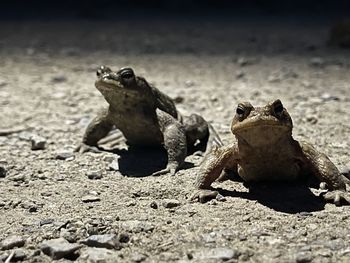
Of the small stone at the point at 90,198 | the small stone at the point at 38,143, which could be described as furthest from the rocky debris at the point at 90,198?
the small stone at the point at 38,143

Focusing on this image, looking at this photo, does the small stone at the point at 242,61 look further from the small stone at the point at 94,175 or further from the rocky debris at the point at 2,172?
the rocky debris at the point at 2,172

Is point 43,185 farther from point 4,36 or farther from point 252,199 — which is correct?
point 4,36

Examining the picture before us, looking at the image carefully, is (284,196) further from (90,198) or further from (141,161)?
(141,161)

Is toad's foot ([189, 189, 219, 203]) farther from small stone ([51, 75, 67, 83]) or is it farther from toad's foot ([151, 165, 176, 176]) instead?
small stone ([51, 75, 67, 83])

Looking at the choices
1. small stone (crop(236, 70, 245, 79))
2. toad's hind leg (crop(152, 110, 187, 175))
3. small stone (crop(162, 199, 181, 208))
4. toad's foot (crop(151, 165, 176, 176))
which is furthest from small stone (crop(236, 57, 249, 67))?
small stone (crop(162, 199, 181, 208))

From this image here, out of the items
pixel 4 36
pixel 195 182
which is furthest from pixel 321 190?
pixel 4 36

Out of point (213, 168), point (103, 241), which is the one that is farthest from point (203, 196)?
point (103, 241)

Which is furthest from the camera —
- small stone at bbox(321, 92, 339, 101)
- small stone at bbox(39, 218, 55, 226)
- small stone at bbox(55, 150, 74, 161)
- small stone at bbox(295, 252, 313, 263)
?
small stone at bbox(321, 92, 339, 101)
